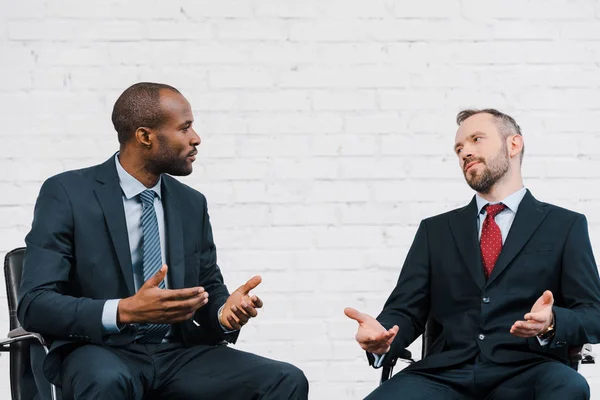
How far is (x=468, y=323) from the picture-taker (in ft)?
9.34

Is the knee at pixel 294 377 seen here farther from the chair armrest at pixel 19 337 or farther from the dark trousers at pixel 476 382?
the chair armrest at pixel 19 337

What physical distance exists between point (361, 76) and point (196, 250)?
124cm

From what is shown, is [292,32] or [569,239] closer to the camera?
[569,239]

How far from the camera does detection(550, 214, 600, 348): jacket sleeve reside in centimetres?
262

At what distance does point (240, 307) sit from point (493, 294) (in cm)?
73

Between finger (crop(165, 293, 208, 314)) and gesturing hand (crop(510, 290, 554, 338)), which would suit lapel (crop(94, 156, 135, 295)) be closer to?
finger (crop(165, 293, 208, 314))

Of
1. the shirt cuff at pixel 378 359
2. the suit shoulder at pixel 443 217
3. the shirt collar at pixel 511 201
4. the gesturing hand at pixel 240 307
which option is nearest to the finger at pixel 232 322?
the gesturing hand at pixel 240 307

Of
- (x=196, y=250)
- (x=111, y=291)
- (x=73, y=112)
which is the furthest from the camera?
(x=73, y=112)

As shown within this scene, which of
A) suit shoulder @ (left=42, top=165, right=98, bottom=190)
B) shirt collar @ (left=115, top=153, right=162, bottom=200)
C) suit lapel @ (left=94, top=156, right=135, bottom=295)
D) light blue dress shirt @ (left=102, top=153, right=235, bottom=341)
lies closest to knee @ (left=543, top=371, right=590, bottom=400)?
light blue dress shirt @ (left=102, top=153, right=235, bottom=341)

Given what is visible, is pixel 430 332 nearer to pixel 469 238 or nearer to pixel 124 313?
pixel 469 238

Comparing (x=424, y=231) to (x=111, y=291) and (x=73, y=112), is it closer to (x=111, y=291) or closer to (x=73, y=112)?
(x=111, y=291)

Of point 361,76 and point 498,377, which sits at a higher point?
point 361,76

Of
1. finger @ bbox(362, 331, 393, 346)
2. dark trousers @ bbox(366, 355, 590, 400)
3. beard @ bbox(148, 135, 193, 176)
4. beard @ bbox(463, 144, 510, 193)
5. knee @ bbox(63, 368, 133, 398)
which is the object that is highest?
beard @ bbox(148, 135, 193, 176)

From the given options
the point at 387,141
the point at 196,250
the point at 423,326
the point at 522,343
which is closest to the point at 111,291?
the point at 196,250
